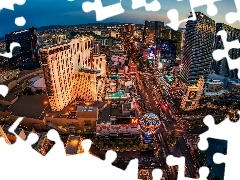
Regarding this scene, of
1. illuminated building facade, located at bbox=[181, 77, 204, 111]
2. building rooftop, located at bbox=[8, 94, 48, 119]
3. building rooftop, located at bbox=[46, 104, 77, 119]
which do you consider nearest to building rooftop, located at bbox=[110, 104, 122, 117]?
building rooftop, located at bbox=[46, 104, 77, 119]

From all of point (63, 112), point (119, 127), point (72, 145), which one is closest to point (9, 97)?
point (63, 112)

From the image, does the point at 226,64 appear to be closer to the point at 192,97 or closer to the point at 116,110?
the point at 192,97

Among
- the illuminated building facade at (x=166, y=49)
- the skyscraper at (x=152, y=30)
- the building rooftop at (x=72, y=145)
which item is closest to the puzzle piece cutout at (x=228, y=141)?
the building rooftop at (x=72, y=145)

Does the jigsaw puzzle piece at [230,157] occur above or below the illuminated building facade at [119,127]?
above

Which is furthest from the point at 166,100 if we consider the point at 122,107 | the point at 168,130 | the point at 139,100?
the point at 122,107

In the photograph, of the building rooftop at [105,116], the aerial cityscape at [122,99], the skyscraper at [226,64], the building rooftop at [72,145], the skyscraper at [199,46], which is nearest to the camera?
the building rooftop at [72,145]

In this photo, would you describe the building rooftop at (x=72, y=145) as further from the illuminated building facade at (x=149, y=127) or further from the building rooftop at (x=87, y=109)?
the illuminated building facade at (x=149, y=127)
